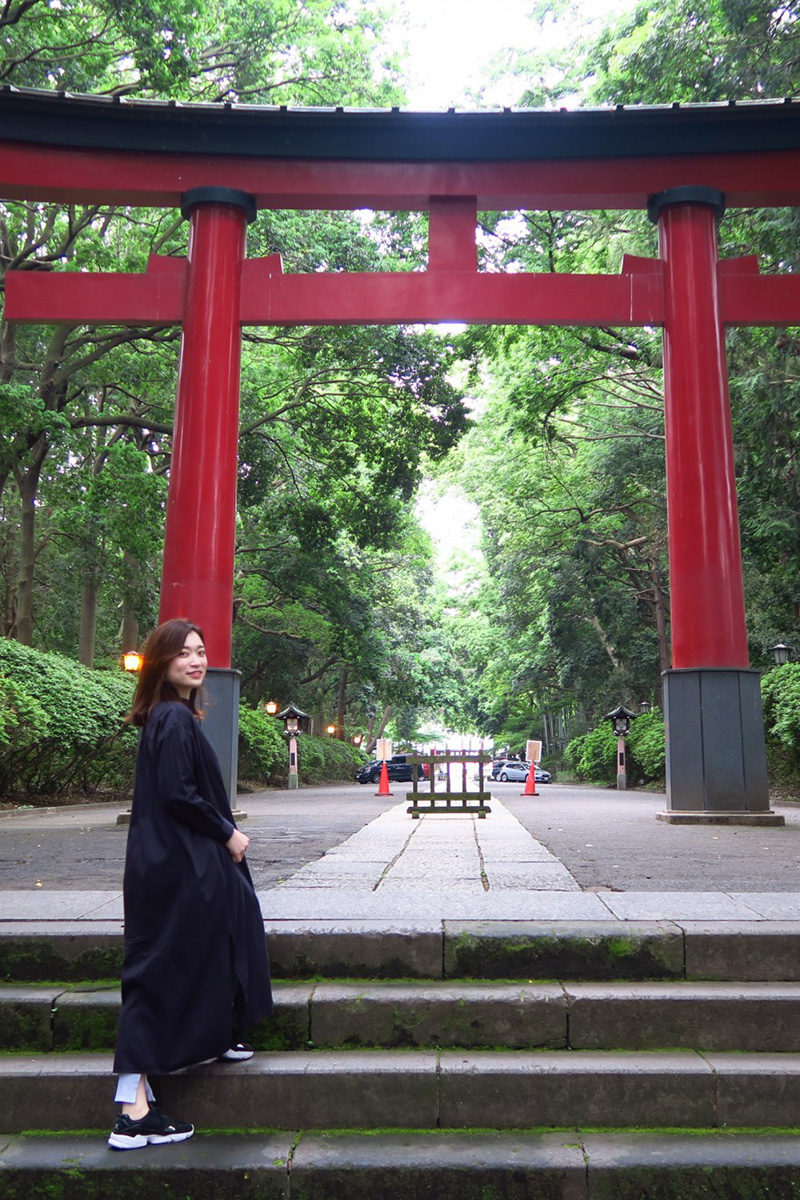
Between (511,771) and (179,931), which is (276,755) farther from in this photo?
(511,771)

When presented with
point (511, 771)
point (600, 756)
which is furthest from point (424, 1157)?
point (511, 771)

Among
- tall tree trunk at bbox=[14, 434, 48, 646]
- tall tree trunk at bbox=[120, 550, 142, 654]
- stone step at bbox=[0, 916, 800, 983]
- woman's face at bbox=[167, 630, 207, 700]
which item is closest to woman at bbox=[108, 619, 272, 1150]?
woman's face at bbox=[167, 630, 207, 700]

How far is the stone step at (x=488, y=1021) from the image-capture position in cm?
357

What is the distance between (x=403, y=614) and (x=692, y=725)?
25.1m

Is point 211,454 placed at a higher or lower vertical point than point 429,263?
lower

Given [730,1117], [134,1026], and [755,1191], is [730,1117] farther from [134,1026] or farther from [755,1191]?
[134,1026]

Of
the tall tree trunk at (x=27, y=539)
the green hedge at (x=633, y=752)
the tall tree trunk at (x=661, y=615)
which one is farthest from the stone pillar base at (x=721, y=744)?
the tall tree trunk at (x=661, y=615)

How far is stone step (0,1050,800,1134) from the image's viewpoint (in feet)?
10.8

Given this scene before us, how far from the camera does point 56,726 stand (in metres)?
13.4

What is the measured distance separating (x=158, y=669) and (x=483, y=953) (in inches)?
69.8

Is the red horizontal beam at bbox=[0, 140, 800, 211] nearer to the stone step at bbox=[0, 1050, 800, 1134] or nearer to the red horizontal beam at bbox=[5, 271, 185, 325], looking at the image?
the red horizontal beam at bbox=[5, 271, 185, 325]

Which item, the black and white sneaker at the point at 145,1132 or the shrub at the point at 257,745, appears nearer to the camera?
the black and white sneaker at the point at 145,1132

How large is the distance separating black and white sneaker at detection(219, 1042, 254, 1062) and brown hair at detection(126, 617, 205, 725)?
1.25m

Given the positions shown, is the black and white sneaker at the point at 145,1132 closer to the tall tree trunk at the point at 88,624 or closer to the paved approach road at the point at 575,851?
the paved approach road at the point at 575,851
